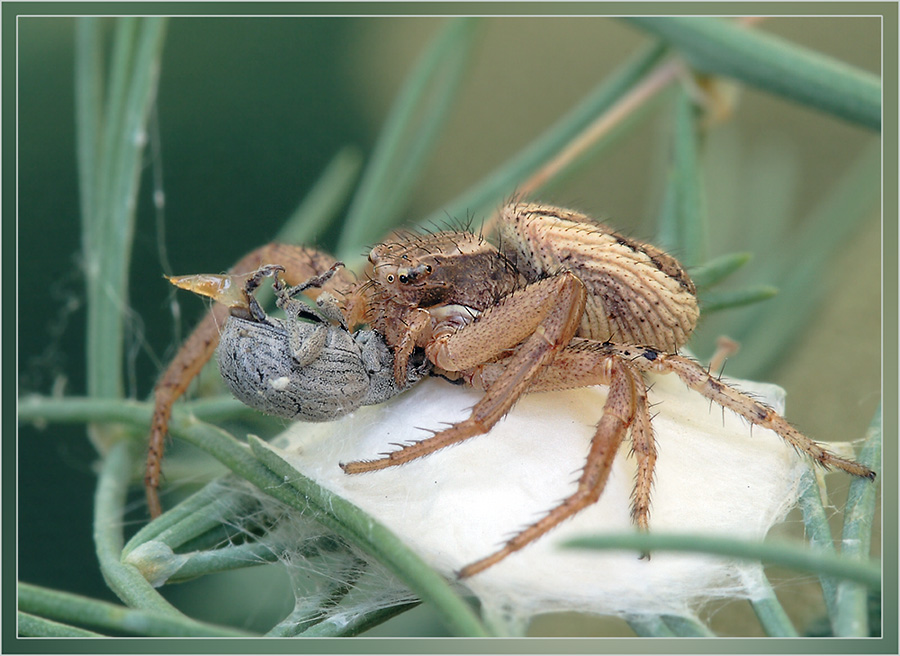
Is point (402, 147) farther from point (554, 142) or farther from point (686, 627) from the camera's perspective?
point (686, 627)

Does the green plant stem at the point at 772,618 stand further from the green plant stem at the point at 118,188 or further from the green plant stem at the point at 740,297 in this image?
the green plant stem at the point at 118,188

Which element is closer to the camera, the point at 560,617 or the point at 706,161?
the point at 560,617

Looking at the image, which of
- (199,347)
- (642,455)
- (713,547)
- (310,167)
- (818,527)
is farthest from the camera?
(310,167)

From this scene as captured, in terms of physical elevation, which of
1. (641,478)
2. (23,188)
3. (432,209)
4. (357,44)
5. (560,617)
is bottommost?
(560,617)

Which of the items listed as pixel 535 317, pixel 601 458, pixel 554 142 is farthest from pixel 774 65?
pixel 601 458

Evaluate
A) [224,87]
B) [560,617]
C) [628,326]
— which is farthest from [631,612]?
[224,87]

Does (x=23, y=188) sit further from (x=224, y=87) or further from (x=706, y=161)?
(x=706, y=161)

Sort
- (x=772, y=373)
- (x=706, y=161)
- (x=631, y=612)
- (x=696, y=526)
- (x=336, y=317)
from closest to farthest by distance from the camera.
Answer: (x=631, y=612) → (x=696, y=526) → (x=336, y=317) → (x=772, y=373) → (x=706, y=161)
